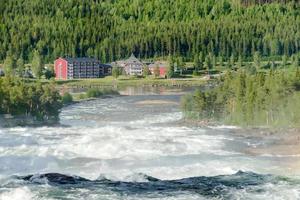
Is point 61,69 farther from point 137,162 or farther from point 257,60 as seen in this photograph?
point 137,162

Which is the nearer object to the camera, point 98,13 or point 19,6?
point 19,6

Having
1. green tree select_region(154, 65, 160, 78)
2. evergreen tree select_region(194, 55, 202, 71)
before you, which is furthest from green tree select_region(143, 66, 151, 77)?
evergreen tree select_region(194, 55, 202, 71)

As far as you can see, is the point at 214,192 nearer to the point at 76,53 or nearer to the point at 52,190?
the point at 52,190

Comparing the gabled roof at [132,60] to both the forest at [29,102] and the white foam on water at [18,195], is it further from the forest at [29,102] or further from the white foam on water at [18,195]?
the white foam on water at [18,195]

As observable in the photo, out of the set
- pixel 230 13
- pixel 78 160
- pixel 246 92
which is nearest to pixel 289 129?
pixel 246 92

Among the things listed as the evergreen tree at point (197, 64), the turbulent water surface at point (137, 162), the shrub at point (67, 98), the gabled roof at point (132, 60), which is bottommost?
the turbulent water surface at point (137, 162)

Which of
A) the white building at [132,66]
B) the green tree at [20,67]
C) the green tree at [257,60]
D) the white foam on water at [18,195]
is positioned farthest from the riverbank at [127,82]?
the white foam on water at [18,195]
